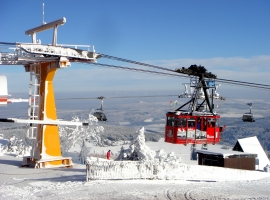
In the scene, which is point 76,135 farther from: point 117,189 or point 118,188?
point 117,189

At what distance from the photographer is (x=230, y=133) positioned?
85188 mm

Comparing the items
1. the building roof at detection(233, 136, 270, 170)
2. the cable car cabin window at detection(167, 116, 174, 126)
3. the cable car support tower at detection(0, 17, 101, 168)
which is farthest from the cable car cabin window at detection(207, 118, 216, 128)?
the building roof at detection(233, 136, 270, 170)

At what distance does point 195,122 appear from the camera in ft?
71.6

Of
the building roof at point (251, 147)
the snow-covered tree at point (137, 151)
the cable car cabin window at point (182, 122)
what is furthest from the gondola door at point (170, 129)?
the building roof at point (251, 147)

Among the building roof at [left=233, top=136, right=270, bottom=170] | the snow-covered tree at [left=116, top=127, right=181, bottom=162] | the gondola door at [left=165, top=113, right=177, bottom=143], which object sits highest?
the gondola door at [left=165, top=113, right=177, bottom=143]

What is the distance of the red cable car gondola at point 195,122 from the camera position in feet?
70.7

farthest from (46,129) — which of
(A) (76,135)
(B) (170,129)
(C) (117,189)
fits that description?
(A) (76,135)

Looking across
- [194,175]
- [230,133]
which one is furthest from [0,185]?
[230,133]

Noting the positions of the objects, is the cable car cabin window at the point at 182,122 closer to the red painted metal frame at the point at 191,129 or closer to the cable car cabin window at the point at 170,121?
the red painted metal frame at the point at 191,129

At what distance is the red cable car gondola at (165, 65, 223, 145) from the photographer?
70.7 feet

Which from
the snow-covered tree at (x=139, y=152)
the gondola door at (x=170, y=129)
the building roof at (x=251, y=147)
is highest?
the gondola door at (x=170, y=129)

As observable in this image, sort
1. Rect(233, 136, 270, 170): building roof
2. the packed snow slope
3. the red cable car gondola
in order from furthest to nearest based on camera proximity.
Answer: Rect(233, 136, 270, 170): building roof → the red cable car gondola → the packed snow slope

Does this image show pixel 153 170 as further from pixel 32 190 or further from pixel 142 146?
pixel 32 190

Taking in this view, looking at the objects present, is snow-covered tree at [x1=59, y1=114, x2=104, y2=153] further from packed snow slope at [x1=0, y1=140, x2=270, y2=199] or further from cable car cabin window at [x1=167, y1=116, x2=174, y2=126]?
packed snow slope at [x1=0, y1=140, x2=270, y2=199]
